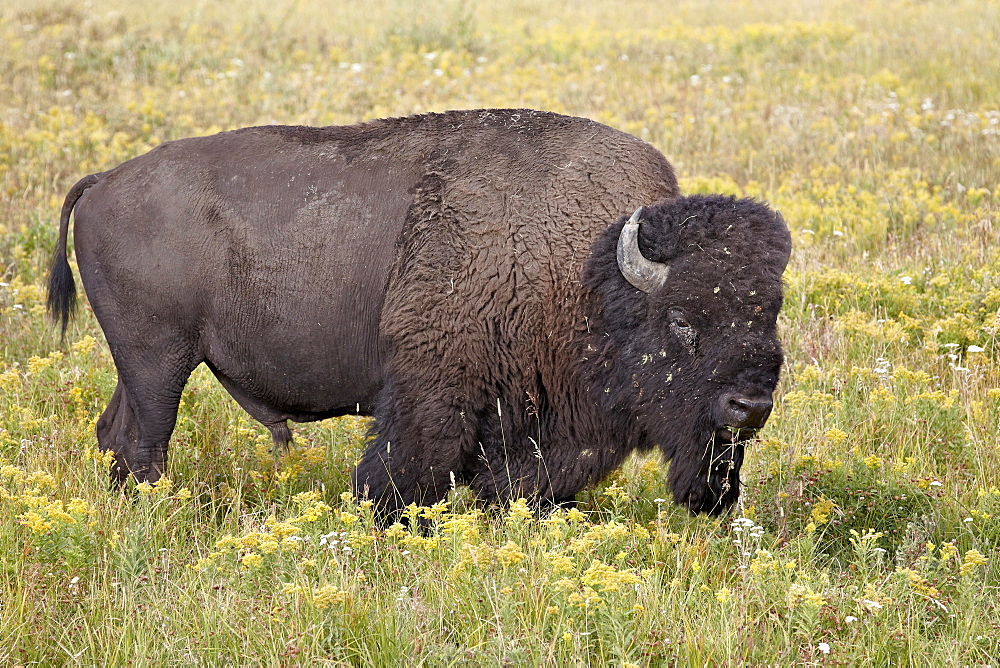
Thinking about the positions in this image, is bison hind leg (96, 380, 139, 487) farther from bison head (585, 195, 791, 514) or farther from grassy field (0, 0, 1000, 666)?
bison head (585, 195, 791, 514)

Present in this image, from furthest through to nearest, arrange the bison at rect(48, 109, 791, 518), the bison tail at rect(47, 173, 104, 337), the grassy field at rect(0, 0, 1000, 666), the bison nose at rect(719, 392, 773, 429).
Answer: the bison tail at rect(47, 173, 104, 337)
the bison at rect(48, 109, 791, 518)
the bison nose at rect(719, 392, 773, 429)
the grassy field at rect(0, 0, 1000, 666)

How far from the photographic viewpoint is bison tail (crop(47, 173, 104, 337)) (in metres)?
5.51

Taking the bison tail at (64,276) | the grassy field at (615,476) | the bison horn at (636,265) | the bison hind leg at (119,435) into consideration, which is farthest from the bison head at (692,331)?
the bison tail at (64,276)

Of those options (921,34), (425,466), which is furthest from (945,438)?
(921,34)

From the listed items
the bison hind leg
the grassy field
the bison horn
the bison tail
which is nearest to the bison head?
the bison horn

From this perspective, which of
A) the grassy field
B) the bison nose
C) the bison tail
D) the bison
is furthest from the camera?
the bison tail

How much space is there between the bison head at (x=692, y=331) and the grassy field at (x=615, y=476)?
0.35 meters

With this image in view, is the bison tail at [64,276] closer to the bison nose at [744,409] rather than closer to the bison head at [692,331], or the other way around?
the bison head at [692,331]

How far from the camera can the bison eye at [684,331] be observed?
4520 mm

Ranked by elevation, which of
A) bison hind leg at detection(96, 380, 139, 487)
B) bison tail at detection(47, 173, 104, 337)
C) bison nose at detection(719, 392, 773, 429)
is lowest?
bison hind leg at detection(96, 380, 139, 487)

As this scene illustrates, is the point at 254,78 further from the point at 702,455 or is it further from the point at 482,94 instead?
the point at 702,455

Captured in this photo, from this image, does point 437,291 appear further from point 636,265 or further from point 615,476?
point 615,476

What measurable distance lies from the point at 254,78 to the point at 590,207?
387 inches

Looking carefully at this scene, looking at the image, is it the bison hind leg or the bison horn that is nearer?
the bison horn
